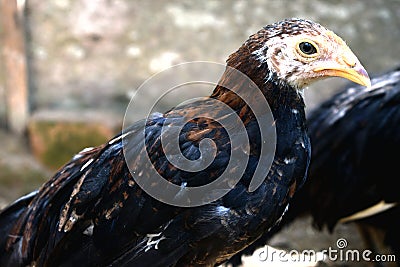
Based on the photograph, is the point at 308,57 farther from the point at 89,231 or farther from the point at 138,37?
the point at 138,37

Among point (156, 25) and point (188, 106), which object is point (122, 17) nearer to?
point (156, 25)

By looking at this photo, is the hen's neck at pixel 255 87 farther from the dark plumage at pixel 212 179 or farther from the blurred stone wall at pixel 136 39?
the blurred stone wall at pixel 136 39

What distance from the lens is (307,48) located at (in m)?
2.59

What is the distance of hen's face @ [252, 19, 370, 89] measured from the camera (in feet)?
8.48

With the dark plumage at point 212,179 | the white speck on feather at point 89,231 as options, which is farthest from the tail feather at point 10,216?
the white speck on feather at point 89,231

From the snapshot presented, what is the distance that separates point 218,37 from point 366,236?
2595 millimetres

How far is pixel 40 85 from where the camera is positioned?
617 cm

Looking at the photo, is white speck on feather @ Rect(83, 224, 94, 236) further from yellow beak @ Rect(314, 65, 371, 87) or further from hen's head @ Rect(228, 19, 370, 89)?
yellow beak @ Rect(314, 65, 371, 87)

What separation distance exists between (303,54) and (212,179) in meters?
0.63

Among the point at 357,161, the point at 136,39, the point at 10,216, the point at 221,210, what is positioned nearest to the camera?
the point at 221,210

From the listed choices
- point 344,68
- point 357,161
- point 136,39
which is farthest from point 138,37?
point 344,68

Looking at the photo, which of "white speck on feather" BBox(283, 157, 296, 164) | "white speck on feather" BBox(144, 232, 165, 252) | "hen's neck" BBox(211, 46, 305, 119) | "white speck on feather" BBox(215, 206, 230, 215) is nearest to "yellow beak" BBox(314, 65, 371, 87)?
"hen's neck" BBox(211, 46, 305, 119)

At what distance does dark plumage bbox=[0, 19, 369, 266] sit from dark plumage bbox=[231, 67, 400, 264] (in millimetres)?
1596

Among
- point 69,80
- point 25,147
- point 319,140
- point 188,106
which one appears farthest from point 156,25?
point 188,106
